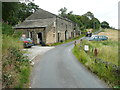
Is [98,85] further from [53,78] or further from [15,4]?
[15,4]

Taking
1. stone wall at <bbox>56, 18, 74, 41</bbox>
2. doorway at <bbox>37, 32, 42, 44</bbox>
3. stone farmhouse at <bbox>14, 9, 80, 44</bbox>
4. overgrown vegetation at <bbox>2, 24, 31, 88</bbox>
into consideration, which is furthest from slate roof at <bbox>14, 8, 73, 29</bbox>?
overgrown vegetation at <bbox>2, 24, 31, 88</bbox>

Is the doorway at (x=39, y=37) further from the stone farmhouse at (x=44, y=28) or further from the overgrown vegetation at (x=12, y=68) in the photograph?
the overgrown vegetation at (x=12, y=68)

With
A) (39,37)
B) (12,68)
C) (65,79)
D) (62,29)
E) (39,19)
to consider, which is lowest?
(65,79)

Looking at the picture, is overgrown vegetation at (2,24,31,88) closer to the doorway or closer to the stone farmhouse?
the stone farmhouse

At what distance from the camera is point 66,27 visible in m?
30.5

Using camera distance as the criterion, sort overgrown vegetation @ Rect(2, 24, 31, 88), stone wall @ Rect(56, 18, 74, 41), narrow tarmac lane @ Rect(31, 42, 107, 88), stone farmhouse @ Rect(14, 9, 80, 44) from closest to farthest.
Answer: overgrown vegetation @ Rect(2, 24, 31, 88) → narrow tarmac lane @ Rect(31, 42, 107, 88) → stone farmhouse @ Rect(14, 9, 80, 44) → stone wall @ Rect(56, 18, 74, 41)

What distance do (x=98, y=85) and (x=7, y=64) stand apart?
16.4 feet

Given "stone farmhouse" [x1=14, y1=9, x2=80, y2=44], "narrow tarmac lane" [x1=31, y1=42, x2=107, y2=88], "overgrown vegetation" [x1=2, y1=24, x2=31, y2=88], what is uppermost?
"stone farmhouse" [x1=14, y1=9, x2=80, y2=44]

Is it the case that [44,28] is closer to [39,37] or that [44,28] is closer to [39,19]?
[39,37]

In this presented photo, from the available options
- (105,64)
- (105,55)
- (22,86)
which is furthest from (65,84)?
(105,55)

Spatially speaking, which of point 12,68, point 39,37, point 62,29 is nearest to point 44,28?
point 39,37

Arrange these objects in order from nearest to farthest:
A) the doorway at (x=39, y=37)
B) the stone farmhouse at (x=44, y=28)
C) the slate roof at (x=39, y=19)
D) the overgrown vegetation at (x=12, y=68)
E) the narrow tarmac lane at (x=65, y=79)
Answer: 1. the overgrown vegetation at (x=12, y=68)
2. the narrow tarmac lane at (x=65, y=79)
3. the stone farmhouse at (x=44, y=28)
4. the doorway at (x=39, y=37)
5. the slate roof at (x=39, y=19)

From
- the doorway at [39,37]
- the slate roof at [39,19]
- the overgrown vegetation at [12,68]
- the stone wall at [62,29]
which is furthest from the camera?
the stone wall at [62,29]

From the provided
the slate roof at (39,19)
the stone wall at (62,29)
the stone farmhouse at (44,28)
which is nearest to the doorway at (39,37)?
the stone farmhouse at (44,28)
